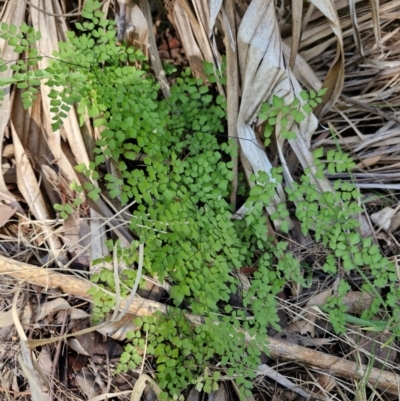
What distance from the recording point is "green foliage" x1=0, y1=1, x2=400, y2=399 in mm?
1562

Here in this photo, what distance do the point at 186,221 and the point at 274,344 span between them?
54 cm

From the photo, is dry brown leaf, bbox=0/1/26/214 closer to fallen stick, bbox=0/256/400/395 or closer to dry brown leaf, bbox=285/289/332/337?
fallen stick, bbox=0/256/400/395

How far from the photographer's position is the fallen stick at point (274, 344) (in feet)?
5.32

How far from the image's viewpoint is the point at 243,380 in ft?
5.03

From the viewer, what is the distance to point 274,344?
165 cm

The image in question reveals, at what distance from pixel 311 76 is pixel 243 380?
3.95 ft

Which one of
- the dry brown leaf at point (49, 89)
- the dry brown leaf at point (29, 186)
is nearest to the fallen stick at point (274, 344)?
the dry brown leaf at point (29, 186)

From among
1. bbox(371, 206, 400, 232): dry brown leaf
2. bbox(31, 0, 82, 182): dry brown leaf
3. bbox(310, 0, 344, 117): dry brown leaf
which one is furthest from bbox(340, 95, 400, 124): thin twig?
bbox(31, 0, 82, 182): dry brown leaf

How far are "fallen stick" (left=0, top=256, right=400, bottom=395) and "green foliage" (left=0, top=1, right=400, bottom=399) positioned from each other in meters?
0.06

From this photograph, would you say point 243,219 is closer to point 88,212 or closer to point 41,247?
point 88,212

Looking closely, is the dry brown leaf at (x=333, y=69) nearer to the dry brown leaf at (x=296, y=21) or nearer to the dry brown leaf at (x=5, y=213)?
the dry brown leaf at (x=296, y=21)

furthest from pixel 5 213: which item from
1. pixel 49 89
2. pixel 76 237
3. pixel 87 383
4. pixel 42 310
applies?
pixel 87 383

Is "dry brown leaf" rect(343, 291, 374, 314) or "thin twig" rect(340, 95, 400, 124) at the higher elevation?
"thin twig" rect(340, 95, 400, 124)

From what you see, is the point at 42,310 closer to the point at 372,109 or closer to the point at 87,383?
the point at 87,383
